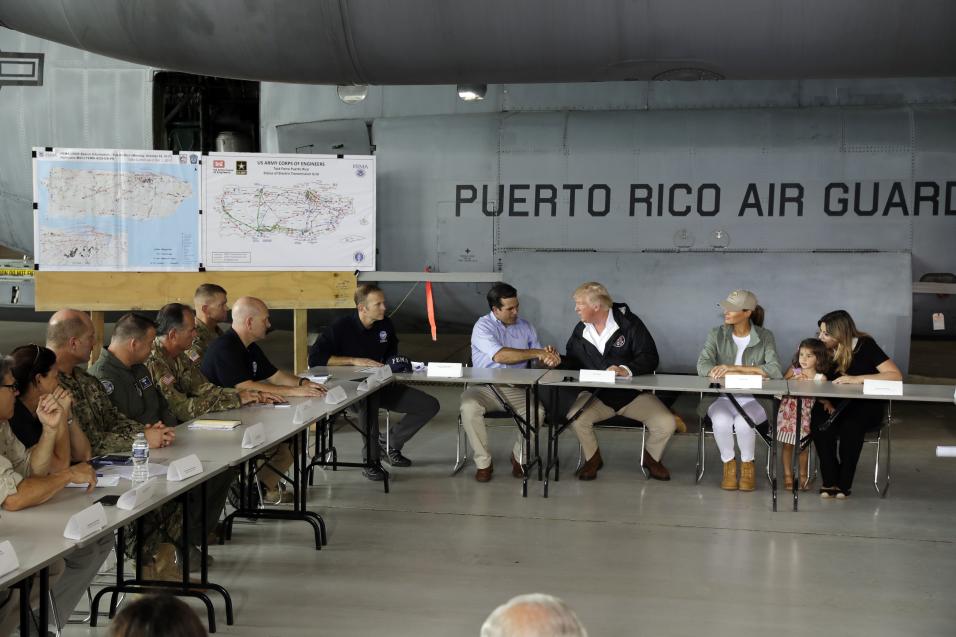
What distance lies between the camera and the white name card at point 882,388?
5.37 meters

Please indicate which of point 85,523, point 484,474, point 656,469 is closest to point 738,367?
point 656,469

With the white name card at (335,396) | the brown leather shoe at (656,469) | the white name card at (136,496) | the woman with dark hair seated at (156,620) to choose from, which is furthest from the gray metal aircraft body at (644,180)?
the woman with dark hair seated at (156,620)

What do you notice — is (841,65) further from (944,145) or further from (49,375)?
(49,375)

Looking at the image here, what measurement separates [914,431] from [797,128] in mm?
2454

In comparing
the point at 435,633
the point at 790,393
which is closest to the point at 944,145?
the point at 790,393

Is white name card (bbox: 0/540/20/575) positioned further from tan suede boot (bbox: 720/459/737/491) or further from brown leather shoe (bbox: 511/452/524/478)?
tan suede boot (bbox: 720/459/737/491)

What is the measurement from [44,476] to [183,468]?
0.46 m

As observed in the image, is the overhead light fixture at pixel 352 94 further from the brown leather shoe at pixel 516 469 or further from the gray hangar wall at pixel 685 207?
the brown leather shoe at pixel 516 469

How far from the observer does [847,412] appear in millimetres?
5762

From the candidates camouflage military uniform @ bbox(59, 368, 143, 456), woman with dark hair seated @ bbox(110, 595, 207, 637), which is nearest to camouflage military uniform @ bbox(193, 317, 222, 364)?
camouflage military uniform @ bbox(59, 368, 143, 456)

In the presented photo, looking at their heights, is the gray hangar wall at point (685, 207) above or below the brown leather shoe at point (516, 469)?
above

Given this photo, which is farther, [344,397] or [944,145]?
[944,145]

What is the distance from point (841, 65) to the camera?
4941mm

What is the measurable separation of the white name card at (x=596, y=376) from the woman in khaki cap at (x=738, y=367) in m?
0.63
